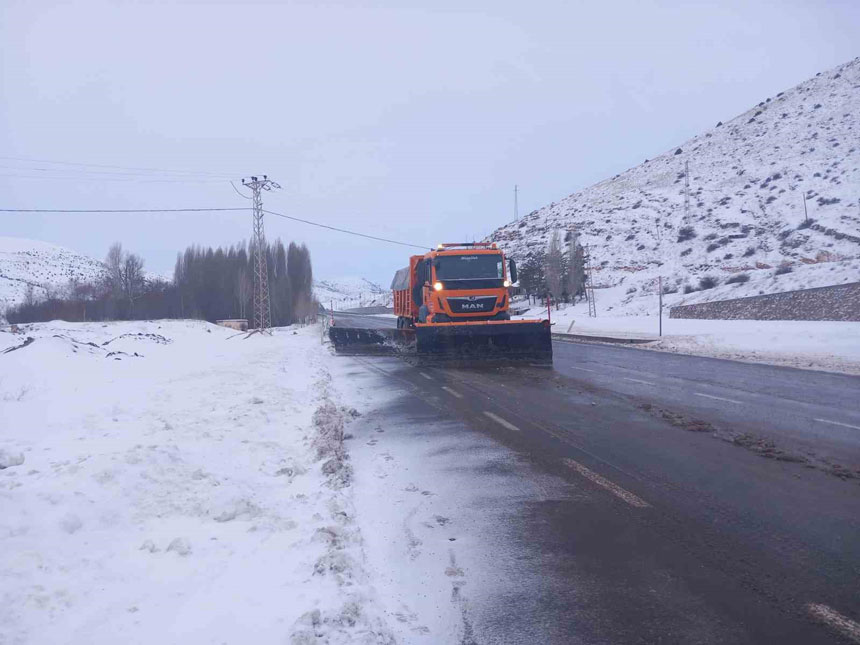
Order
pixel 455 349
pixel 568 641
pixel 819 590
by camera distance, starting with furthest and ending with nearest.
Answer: pixel 455 349
pixel 819 590
pixel 568 641

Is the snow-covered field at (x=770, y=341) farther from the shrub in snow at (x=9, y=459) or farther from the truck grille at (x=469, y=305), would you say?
the shrub in snow at (x=9, y=459)

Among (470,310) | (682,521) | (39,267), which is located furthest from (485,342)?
(39,267)

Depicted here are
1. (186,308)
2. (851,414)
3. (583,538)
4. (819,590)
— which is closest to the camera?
(819,590)

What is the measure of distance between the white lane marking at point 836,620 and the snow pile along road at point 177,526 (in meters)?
2.43

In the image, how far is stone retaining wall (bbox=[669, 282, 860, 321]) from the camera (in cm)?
2917

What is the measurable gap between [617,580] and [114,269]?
220ft

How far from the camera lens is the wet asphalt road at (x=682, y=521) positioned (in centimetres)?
372

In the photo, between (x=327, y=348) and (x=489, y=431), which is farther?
(x=327, y=348)

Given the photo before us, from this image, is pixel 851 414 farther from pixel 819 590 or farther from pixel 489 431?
pixel 819 590

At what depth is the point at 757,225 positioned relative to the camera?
62.8 m

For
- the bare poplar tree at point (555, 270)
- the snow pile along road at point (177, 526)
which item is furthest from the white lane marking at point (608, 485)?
the bare poplar tree at point (555, 270)

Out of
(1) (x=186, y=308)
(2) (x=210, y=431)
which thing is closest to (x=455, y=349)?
(2) (x=210, y=431)

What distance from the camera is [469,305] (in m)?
19.0

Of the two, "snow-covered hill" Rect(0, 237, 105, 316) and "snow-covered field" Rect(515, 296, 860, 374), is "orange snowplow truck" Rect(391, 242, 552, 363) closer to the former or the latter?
"snow-covered field" Rect(515, 296, 860, 374)
